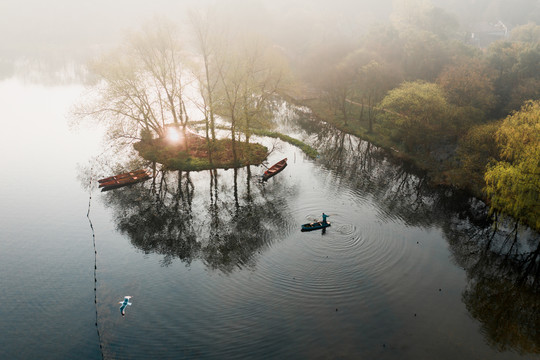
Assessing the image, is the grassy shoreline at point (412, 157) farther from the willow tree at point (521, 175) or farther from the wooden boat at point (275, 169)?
the wooden boat at point (275, 169)

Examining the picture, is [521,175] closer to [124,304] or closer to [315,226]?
[315,226]

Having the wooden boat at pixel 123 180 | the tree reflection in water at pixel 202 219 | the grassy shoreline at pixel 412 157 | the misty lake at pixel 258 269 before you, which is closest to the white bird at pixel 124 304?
the misty lake at pixel 258 269

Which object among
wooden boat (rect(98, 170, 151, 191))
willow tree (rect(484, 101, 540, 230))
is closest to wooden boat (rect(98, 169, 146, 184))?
wooden boat (rect(98, 170, 151, 191))

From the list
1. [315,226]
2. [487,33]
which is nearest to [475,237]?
[315,226]

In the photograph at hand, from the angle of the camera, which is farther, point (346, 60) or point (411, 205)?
point (346, 60)

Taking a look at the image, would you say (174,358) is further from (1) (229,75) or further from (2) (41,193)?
(1) (229,75)

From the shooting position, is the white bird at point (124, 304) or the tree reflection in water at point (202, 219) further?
the tree reflection in water at point (202, 219)

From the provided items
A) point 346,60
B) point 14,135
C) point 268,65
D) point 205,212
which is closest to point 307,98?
point 346,60
